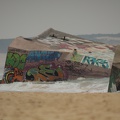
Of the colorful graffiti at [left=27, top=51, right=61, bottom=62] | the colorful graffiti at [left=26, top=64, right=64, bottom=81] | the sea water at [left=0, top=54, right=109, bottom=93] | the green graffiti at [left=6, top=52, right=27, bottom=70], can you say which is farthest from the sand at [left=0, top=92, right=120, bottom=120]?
the green graffiti at [left=6, top=52, right=27, bottom=70]

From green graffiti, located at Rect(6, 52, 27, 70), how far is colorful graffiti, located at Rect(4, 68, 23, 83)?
454 millimetres

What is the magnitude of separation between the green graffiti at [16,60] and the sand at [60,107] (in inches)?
600

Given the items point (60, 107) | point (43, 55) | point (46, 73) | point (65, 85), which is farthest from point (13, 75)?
point (60, 107)

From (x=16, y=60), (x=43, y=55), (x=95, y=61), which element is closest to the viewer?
(x=95, y=61)

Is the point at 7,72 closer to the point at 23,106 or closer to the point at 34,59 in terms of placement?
the point at 34,59

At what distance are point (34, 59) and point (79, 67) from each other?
4.98 meters

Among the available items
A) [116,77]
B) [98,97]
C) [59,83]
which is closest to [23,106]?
[98,97]

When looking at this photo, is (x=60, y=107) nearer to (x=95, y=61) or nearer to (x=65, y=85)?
(x=65, y=85)

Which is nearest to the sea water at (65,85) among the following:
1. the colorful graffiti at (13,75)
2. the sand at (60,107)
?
the colorful graffiti at (13,75)

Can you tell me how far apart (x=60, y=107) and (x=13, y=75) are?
18170mm

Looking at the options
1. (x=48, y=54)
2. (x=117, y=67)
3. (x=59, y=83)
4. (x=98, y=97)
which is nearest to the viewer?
(x=98, y=97)

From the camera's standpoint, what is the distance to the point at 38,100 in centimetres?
998

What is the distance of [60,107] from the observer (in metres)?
8.76

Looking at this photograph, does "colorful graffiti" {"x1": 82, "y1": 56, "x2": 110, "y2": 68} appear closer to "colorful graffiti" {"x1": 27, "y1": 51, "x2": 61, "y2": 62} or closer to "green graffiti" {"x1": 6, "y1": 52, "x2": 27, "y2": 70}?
"colorful graffiti" {"x1": 27, "y1": 51, "x2": 61, "y2": 62}
